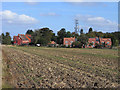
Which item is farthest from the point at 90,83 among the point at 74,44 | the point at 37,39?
the point at 37,39

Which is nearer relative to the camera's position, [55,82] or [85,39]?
[55,82]

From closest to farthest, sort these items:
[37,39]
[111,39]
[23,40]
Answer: [37,39] → [111,39] → [23,40]

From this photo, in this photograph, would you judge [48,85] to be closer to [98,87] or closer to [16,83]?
[16,83]

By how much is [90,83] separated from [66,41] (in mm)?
113036

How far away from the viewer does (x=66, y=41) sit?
125 meters

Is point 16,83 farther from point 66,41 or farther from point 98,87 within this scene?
point 66,41

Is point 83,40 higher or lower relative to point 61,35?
lower

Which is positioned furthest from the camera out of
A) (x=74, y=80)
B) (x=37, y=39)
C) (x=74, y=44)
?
(x=37, y=39)

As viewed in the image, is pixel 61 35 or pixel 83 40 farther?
pixel 61 35

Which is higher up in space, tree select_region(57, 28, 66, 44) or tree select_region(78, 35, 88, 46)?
tree select_region(57, 28, 66, 44)

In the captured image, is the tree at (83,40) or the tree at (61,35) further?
the tree at (61,35)

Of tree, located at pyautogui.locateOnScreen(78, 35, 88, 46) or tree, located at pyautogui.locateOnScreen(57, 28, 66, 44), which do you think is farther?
tree, located at pyautogui.locateOnScreen(57, 28, 66, 44)

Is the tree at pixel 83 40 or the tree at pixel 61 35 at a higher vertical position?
the tree at pixel 61 35

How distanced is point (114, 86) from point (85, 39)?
293ft
